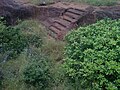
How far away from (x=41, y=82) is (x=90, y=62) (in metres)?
1.07

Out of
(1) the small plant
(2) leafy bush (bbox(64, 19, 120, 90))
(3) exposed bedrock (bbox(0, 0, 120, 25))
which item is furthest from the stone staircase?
(2) leafy bush (bbox(64, 19, 120, 90))

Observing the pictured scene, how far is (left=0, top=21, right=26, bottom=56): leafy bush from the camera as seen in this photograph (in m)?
7.18

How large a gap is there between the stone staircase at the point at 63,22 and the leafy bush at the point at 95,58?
1.53 metres

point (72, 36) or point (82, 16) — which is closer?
point (72, 36)

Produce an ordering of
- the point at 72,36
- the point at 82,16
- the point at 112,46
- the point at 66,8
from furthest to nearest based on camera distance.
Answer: the point at 66,8, the point at 82,16, the point at 72,36, the point at 112,46

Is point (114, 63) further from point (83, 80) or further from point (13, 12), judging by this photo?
point (13, 12)

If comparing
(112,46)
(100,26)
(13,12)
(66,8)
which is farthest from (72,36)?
(13,12)

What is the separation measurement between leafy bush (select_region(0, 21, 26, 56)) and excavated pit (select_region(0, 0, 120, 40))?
1.12m

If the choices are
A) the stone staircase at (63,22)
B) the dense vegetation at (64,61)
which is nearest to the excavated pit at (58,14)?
the stone staircase at (63,22)

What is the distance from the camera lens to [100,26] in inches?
274

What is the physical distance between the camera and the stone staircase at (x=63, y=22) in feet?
27.6

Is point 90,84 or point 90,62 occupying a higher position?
point 90,62

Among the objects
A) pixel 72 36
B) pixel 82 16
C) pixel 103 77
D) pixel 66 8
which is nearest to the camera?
pixel 103 77

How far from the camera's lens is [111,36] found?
617 centimetres
